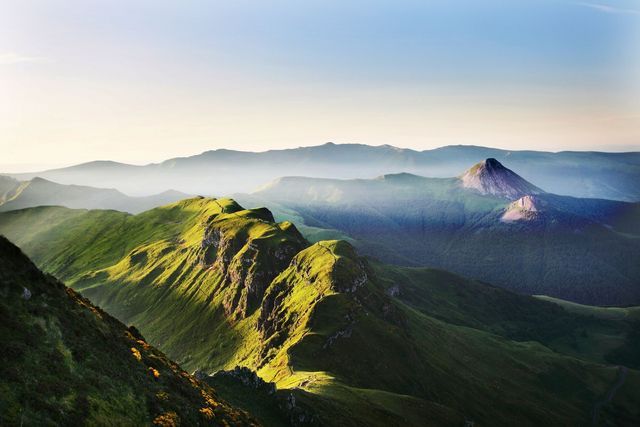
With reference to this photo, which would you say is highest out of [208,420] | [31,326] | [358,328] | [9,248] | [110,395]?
[9,248]

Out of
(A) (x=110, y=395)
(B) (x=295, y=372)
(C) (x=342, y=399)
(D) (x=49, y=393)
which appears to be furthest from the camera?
(B) (x=295, y=372)

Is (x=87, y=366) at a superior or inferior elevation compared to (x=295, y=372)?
superior

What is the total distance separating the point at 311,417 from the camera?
97812 millimetres

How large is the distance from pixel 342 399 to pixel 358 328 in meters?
62.4

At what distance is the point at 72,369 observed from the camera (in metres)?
53.2

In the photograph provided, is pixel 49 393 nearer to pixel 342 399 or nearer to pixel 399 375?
pixel 342 399

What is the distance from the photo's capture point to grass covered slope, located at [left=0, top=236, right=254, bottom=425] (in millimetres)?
46188

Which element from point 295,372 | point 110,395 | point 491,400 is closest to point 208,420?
point 110,395

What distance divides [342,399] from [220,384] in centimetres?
3037

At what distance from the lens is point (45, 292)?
202ft

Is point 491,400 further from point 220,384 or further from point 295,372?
point 220,384

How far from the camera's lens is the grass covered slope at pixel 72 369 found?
152ft

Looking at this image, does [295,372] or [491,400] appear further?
[491,400]

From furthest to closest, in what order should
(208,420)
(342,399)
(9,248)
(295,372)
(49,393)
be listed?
1. (295,372)
2. (342,399)
3. (208,420)
4. (9,248)
5. (49,393)
